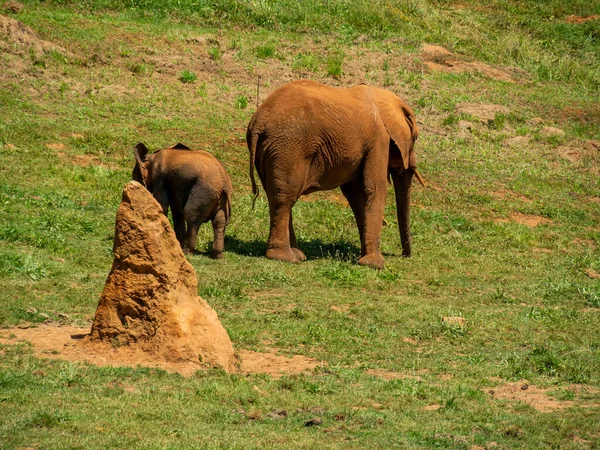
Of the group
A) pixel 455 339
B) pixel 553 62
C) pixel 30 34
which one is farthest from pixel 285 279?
pixel 553 62

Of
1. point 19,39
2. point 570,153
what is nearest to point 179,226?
point 19,39

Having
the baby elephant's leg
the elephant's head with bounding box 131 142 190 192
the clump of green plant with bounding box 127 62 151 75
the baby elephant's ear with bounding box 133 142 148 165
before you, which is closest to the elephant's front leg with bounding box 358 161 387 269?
the baby elephant's leg

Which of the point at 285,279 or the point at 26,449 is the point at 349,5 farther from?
the point at 26,449

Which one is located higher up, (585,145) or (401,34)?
(401,34)

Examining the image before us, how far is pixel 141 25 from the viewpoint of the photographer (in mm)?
25703

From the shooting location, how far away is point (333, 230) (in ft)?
60.0

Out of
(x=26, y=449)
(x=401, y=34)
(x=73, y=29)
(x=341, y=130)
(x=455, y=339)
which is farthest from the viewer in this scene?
(x=401, y=34)

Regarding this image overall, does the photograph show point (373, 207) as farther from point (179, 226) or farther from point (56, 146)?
point (56, 146)

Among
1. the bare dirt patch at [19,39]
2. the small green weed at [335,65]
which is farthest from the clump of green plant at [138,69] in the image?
the small green weed at [335,65]

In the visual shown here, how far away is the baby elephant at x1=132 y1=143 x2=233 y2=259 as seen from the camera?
49.1ft

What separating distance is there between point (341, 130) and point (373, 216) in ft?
4.77

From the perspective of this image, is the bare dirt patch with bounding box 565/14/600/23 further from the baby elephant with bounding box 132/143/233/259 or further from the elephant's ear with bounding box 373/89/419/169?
the baby elephant with bounding box 132/143/233/259

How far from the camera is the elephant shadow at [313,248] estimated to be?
54.0ft

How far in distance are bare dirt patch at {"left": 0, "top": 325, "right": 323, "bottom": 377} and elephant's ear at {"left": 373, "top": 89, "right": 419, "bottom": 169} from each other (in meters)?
6.78
